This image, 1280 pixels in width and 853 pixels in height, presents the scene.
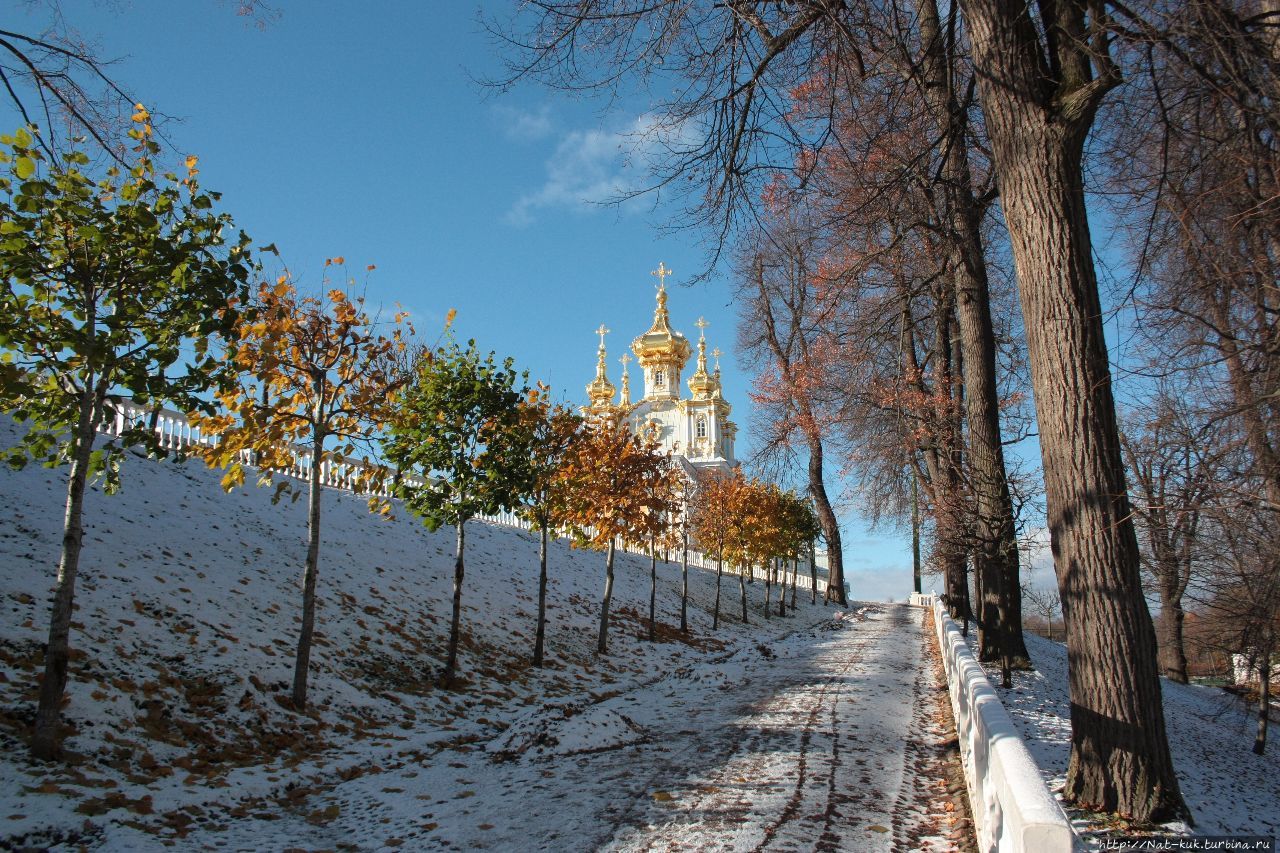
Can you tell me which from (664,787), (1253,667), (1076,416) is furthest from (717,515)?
(1076,416)

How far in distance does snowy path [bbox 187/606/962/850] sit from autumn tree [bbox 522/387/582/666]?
5.13m

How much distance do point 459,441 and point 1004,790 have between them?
1056 cm

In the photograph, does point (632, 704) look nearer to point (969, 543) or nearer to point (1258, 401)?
point (969, 543)

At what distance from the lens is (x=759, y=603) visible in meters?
32.9

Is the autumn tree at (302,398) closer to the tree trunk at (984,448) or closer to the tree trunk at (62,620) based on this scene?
the tree trunk at (62,620)

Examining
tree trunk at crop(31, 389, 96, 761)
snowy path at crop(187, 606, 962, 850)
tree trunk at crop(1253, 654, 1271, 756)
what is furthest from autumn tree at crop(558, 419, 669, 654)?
tree trunk at crop(1253, 654, 1271, 756)

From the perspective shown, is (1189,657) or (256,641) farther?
(1189,657)

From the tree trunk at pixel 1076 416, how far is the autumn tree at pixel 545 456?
9634mm

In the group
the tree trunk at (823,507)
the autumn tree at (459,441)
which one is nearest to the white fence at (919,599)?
the tree trunk at (823,507)

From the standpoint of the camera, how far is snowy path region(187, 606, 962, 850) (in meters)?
5.01

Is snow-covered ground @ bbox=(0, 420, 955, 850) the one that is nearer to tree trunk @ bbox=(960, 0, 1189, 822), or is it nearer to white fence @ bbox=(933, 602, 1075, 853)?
white fence @ bbox=(933, 602, 1075, 853)

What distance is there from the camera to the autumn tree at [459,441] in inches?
491

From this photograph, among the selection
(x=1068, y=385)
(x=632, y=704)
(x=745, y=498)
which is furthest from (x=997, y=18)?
(x=745, y=498)

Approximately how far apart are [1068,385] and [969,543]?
6.24m
